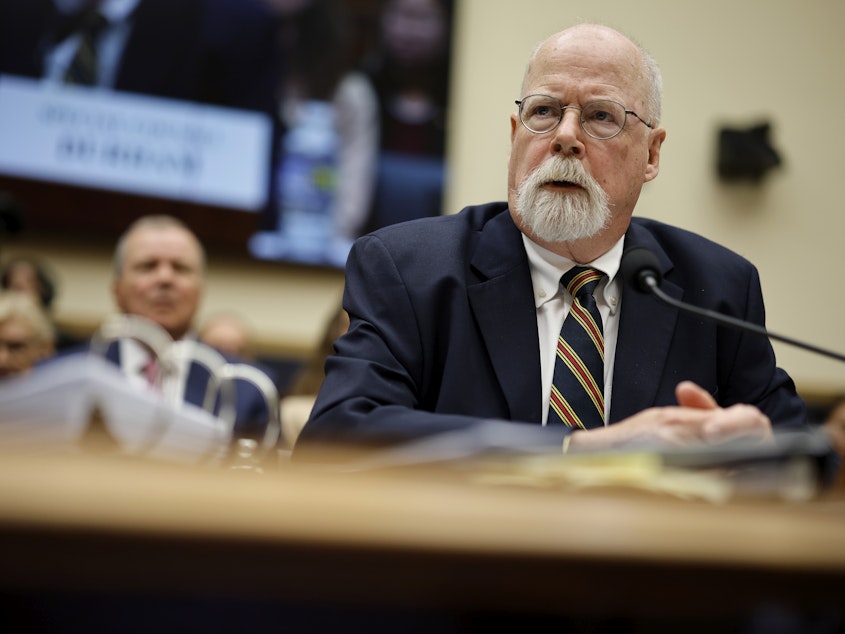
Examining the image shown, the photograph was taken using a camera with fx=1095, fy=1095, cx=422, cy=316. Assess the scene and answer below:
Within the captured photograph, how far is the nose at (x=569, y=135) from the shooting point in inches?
71.9

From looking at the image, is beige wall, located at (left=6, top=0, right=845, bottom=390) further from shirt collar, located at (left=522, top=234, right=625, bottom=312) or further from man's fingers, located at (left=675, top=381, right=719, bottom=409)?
man's fingers, located at (left=675, top=381, right=719, bottom=409)

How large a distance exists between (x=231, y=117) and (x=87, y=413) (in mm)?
4129

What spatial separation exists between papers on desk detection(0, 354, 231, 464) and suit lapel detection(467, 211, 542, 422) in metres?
0.75

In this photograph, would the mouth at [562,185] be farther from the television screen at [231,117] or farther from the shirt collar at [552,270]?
the television screen at [231,117]

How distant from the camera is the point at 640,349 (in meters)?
1.73

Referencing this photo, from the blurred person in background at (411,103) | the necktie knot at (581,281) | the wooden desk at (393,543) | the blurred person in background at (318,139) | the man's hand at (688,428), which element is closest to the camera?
the wooden desk at (393,543)

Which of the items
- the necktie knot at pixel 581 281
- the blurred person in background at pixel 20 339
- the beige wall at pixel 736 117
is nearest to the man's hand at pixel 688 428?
the necktie knot at pixel 581 281

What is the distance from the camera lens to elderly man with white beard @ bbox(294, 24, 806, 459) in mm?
1659

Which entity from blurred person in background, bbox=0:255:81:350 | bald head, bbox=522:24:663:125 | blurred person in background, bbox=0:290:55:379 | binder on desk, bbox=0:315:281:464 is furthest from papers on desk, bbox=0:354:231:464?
blurred person in background, bbox=0:255:81:350

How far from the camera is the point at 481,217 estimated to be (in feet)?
6.36

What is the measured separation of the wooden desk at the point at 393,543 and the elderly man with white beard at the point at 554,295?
896 millimetres

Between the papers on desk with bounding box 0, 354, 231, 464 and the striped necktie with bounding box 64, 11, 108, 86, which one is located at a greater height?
the striped necktie with bounding box 64, 11, 108, 86

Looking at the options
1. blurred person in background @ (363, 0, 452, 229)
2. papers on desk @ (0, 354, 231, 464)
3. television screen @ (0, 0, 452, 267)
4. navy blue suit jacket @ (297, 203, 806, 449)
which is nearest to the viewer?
papers on desk @ (0, 354, 231, 464)

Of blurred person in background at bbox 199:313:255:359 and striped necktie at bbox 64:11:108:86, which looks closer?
blurred person in background at bbox 199:313:255:359
